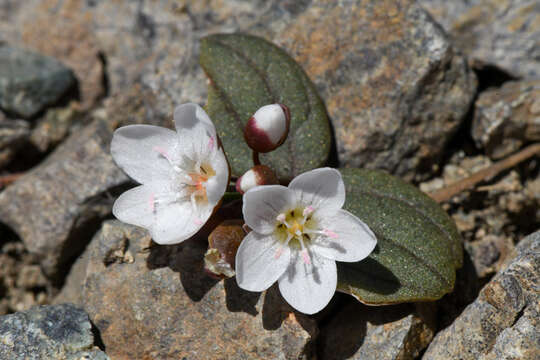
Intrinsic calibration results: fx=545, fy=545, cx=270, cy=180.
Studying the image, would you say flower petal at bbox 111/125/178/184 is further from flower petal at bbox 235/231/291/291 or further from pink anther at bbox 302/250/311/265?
pink anther at bbox 302/250/311/265

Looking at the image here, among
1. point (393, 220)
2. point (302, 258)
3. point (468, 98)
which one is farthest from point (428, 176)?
point (302, 258)

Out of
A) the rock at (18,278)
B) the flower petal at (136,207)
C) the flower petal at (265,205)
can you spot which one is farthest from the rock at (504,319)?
the rock at (18,278)

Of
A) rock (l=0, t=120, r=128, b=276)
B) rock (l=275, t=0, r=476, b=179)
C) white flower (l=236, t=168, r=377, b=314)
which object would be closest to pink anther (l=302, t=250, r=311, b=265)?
white flower (l=236, t=168, r=377, b=314)

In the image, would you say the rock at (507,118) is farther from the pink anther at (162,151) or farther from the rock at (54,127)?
the rock at (54,127)

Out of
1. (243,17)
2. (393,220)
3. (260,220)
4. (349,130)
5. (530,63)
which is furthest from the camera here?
(243,17)

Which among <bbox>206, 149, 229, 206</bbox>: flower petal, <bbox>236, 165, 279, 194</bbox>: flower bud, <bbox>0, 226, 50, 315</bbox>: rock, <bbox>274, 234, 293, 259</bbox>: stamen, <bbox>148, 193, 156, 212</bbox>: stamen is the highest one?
<bbox>206, 149, 229, 206</bbox>: flower petal

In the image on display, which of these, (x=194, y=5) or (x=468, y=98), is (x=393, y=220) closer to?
(x=468, y=98)

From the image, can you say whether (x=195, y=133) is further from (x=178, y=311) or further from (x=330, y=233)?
(x=178, y=311)
